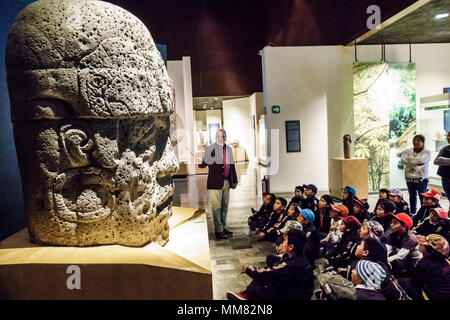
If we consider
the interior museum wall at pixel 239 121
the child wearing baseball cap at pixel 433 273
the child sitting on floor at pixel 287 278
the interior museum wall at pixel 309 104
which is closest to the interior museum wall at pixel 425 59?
the interior museum wall at pixel 309 104

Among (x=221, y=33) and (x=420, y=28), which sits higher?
(x=221, y=33)

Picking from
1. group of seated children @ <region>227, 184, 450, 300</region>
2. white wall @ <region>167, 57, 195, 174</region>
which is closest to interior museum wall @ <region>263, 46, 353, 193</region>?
group of seated children @ <region>227, 184, 450, 300</region>

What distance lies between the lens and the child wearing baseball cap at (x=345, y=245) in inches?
141

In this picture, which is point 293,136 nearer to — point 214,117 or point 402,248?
point 402,248

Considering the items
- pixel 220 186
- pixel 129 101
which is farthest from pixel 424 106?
pixel 129 101

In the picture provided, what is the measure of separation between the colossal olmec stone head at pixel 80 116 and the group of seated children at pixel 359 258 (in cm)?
139

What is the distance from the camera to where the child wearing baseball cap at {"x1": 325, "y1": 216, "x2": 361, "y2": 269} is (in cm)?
359

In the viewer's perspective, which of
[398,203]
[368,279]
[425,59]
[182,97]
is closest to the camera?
[368,279]

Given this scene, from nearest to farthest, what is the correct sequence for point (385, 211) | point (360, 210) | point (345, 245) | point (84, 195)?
point (84, 195) < point (345, 245) < point (385, 211) < point (360, 210)

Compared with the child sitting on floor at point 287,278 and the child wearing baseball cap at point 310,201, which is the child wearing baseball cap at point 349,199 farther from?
the child sitting on floor at point 287,278

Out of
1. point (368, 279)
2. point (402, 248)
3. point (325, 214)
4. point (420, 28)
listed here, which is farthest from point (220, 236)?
point (420, 28)

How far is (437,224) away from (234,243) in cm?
260

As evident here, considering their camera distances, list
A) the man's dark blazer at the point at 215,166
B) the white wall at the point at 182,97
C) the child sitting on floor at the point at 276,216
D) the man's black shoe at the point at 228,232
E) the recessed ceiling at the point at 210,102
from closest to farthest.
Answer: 1. the child sitting on floor at the point at 276,216
2. the man's dark blazer at the point at 215,166
3. the man's black shoe at the point at 228,232
4. the white wall at the point at 182,97
5. the recessed ceiling at the point at 210,102

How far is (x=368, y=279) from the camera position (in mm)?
2672
